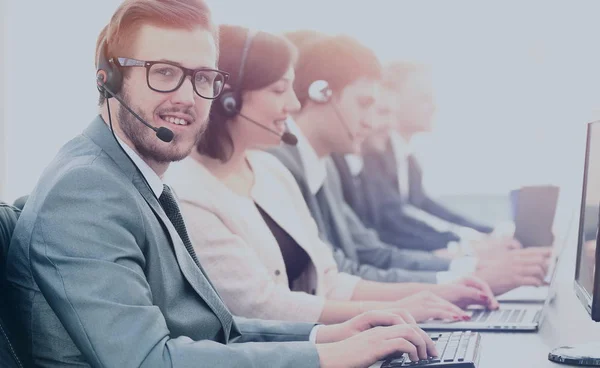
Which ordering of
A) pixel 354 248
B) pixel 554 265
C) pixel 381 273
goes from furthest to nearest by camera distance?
pixel 354 248 < pixel 381 273 < pixel 554 265

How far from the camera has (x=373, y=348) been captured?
1187 millimetres

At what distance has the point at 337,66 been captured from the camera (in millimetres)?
2865

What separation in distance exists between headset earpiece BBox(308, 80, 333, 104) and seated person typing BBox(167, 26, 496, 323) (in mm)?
436

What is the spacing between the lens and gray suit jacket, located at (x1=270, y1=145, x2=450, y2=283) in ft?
8.27

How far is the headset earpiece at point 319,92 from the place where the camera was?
Result: 108 inches

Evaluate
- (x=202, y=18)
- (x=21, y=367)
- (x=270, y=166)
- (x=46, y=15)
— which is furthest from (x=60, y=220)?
(x=46, y=15)

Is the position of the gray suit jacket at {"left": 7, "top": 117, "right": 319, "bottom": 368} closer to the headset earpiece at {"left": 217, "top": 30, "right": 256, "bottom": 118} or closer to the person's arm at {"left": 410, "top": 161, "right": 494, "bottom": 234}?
the headset earpiece at {"left": 217, "top": 30, "right": 256, "bottom": 118}

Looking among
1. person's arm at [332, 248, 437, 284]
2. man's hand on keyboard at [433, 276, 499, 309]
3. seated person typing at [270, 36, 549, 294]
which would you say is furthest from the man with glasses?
seated person typing at [270, 36, 549, 294]

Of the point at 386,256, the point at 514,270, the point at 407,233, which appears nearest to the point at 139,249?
the point at 514,270

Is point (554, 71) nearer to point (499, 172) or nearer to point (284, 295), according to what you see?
point (499, 172)

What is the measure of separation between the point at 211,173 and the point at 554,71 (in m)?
3.43

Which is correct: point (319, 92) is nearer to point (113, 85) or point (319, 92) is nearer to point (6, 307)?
point (113, 85)

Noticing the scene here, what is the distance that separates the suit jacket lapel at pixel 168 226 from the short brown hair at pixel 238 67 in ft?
2.29

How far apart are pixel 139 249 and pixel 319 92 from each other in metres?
1.67
